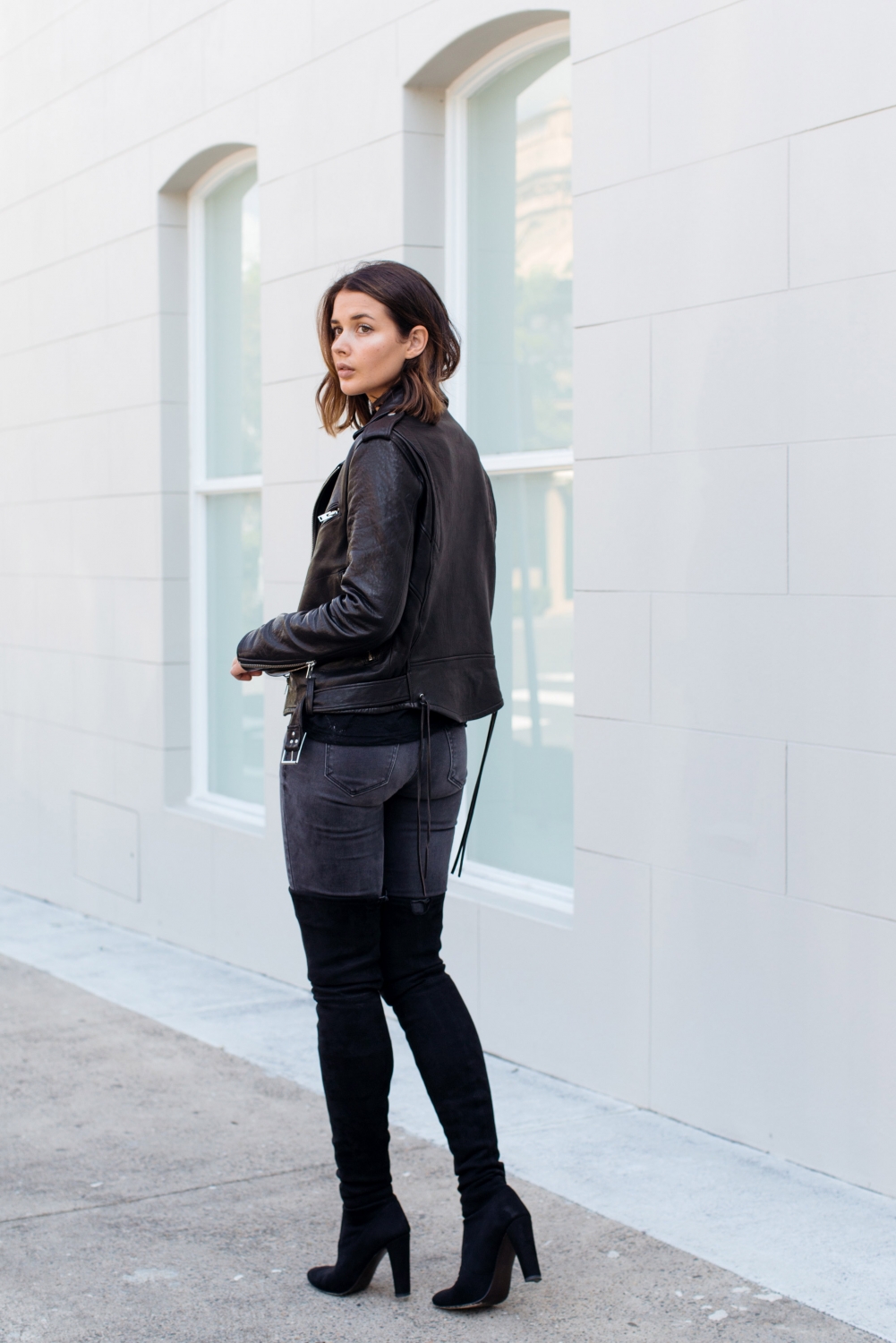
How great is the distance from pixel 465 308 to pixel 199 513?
200 centimetres

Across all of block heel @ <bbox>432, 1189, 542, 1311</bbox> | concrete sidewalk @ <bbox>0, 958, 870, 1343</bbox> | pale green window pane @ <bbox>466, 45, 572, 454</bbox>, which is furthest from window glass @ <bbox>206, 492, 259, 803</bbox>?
block heel @ <bbox>432, 1189, 542, 1311</bbox>

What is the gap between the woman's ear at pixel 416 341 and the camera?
122 inches

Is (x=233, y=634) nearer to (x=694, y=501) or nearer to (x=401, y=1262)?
(x=694, y=501)

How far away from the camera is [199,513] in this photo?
6766 mm

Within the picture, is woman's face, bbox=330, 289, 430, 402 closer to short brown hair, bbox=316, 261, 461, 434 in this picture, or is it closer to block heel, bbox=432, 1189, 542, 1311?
short brown hair, bbox=316, 261, 461, 434

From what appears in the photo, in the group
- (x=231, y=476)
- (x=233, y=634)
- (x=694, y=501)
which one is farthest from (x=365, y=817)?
(x=231, y=476)

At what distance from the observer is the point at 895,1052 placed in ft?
12.0

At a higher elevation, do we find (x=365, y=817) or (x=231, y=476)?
(x=231, y=476)

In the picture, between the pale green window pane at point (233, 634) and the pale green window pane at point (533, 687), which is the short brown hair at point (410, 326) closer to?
the pale green window pane at point (533, 687)

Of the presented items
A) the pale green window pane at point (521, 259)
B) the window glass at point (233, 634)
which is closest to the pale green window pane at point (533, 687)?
the pale green window pane at point (521, 259)

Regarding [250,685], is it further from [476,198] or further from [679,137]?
[679,137]

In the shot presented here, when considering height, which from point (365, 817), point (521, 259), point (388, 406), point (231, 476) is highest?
point (521, 259)

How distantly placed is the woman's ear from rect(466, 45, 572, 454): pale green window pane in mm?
1753

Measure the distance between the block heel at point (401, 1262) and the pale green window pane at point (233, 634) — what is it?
349 centimetres
